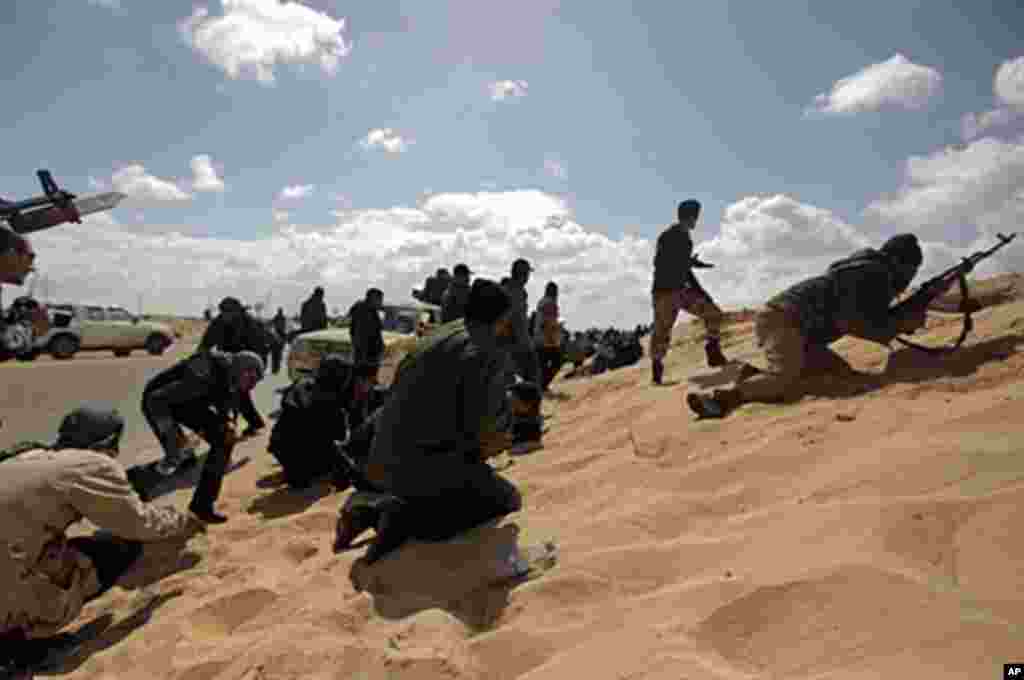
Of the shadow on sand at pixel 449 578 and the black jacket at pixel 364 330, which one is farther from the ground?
the black jacket at pixel 364 330

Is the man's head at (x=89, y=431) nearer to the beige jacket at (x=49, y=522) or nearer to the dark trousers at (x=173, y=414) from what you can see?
the beige jacket at (x=49, y=522)

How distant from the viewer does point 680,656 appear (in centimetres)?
172

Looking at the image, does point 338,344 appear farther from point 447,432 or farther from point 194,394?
point 447,432

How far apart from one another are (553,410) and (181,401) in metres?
3.51

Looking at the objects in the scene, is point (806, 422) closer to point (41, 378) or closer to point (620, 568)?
point (620, 568)

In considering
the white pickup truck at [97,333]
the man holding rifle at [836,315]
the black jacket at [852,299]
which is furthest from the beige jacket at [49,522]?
the white pickup truck at [97,333]

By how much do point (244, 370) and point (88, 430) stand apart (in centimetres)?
215

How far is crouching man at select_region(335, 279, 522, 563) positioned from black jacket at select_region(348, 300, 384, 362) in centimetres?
562

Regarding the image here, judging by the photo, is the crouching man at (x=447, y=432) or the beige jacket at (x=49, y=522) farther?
the crouching man at (x=447, y=432)

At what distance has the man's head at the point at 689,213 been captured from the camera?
6.33 metres

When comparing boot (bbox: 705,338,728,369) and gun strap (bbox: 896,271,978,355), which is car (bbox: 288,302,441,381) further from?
gun strap (bbox: 896,271,978,355)

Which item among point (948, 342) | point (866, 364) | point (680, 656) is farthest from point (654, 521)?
point (948, 342)

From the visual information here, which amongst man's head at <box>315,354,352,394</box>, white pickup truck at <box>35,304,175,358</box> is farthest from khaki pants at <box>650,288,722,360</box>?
white pickup truck at <box>35,304,175,358</box>

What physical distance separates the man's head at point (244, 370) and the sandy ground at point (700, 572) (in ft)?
5.11
